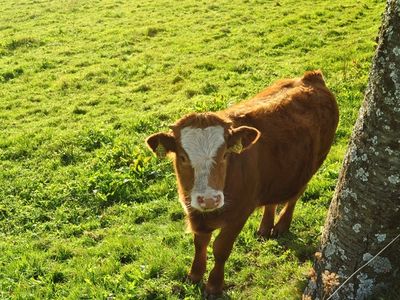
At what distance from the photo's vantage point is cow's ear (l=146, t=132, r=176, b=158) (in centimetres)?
532

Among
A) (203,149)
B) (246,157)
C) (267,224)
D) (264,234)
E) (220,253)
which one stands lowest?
(264,234)

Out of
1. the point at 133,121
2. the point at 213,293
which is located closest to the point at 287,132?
the point at 213,293

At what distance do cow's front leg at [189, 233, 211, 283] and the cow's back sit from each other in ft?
2.72

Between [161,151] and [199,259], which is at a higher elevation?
[161,151]

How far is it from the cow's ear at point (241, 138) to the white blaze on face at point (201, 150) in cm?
13

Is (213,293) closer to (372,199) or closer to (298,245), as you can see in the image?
(298,245)

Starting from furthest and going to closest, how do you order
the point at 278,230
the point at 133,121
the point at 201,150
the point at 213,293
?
the point at 133,121
the point at 278,230
the point at 213,293
the point at 201,150

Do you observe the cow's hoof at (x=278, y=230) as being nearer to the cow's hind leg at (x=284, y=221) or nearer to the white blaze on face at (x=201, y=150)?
the cow's hind leg at (x=284, y=221)

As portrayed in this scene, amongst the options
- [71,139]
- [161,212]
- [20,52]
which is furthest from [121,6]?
[161,212]

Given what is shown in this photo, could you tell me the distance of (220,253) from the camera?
5727 millimetres

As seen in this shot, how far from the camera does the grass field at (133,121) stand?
21.4 feet

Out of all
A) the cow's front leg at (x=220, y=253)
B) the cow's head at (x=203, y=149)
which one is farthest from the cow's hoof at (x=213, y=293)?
the cow's head at (x=203, y=149)

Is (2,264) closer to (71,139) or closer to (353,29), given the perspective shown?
(71,139)

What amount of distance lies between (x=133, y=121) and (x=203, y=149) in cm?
617
